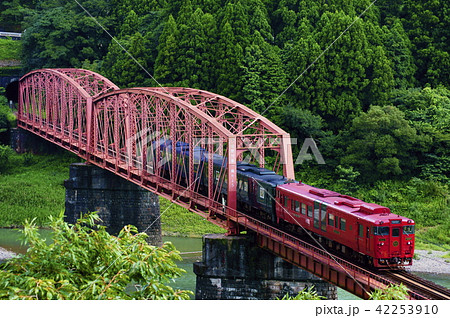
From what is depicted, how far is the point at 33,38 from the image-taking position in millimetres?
83500

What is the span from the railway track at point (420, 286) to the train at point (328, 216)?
66cm

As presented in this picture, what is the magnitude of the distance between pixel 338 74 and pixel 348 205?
33.7m

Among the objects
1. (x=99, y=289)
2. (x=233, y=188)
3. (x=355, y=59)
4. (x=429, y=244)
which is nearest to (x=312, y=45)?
(x=355, y=59)

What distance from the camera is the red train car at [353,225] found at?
2830 centimetres

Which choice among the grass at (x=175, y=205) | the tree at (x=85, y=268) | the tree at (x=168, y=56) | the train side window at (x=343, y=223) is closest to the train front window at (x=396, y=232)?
the train side window at (x=343, y=223)

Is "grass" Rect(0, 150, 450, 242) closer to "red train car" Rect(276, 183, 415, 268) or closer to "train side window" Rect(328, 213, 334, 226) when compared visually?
"red train car" Rect(276, 183, 415, 268)

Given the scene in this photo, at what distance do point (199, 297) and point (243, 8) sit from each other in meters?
37.6

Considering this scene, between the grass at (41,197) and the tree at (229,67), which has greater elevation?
the tree at (229,67)

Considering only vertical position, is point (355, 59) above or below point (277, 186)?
above

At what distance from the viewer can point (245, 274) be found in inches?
1412

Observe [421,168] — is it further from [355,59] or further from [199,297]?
[199,297]

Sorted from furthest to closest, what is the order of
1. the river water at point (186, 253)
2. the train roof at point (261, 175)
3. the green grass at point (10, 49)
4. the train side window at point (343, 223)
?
the green grass at point (10, 49) < the river water at point (186, 253) < the train roof at point (261, 175) < the train side window at point (343, 223)

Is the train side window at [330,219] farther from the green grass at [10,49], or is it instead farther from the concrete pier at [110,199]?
the green grass at [10,49]

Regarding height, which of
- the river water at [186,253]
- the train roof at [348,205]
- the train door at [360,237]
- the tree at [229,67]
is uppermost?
the tree at [229,67]
